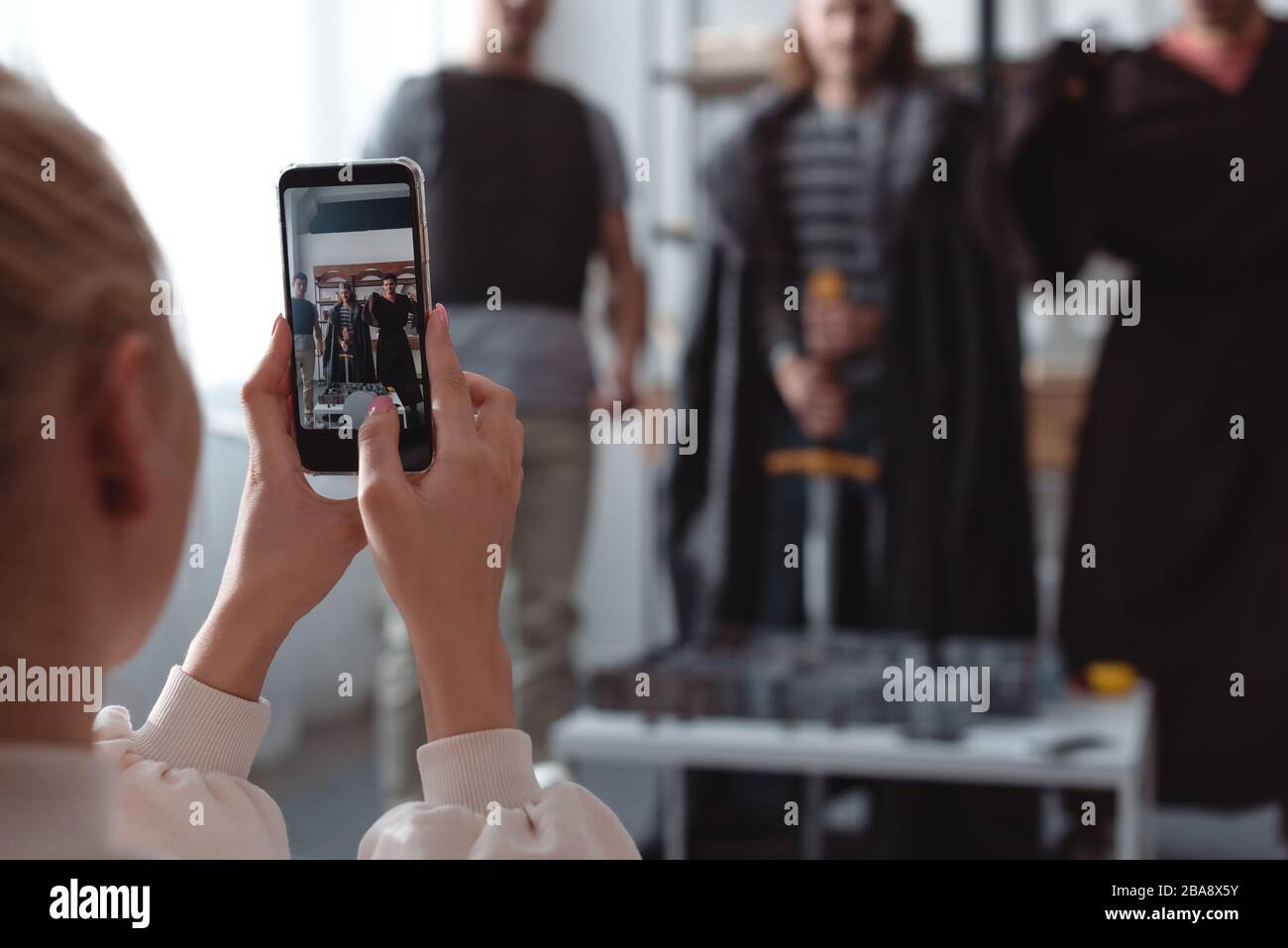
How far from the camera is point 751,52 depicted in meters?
2.51

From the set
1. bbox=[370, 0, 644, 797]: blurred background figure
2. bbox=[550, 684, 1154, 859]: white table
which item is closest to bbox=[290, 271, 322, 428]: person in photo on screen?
bbox=[370, 0, 644, 797]: blurred background figure

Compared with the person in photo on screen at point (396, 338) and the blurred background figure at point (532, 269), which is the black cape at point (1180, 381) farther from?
the person in photo on screen at point (396, 338)

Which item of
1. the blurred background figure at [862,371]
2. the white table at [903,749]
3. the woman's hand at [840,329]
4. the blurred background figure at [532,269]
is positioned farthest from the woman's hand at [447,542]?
the woman's hand at [840,329]

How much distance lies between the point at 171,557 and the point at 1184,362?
1.72 meters

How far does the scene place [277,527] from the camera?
1.47ft

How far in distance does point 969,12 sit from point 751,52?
0.80m

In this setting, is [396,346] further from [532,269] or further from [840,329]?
[840,329]

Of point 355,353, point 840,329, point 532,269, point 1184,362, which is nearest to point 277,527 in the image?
point 355,353

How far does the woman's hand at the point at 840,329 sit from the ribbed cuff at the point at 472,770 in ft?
4.86

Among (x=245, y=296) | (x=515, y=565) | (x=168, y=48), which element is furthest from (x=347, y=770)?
(x=245, y=296)

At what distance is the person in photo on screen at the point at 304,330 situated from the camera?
443 millimetres
